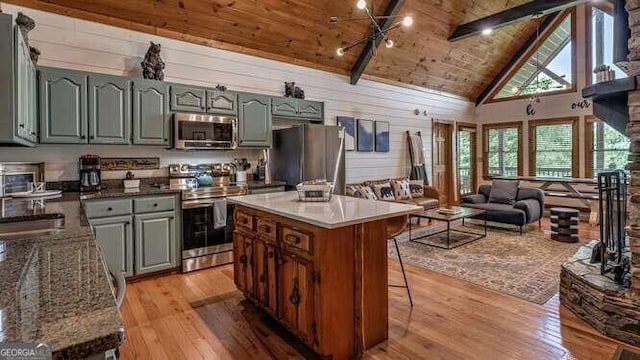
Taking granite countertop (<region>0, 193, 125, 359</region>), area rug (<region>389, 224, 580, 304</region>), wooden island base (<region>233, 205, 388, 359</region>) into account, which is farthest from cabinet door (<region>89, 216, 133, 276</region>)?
area rug (<region>389, 224, 580, 304</region>)

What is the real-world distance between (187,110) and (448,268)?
3.59 meters

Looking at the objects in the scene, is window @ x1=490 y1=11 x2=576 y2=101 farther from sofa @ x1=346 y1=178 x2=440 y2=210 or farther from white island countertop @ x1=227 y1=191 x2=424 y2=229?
white island countertop @ x1=227 y1=191 x2=424 y2=229

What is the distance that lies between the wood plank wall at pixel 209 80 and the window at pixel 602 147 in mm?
3263

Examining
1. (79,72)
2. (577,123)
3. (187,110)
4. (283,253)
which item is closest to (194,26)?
(187,110)

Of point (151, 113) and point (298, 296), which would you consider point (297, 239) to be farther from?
point (151, 113)

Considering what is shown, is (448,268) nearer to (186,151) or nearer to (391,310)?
(391,310)

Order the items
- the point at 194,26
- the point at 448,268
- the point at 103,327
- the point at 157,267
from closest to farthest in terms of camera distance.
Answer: the point at 103,327 → the point at 157,267 → the point at 448,268 → the point at 194,26

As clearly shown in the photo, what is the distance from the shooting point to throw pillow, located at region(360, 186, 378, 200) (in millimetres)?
5629

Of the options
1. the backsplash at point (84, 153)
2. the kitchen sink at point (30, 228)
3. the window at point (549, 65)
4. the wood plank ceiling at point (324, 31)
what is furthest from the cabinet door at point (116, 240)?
the window at point (549, 65)

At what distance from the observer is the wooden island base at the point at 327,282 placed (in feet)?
6.91

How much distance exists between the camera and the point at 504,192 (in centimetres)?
635

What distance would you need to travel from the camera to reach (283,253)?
2.41 m

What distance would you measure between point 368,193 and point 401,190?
1.07 metres

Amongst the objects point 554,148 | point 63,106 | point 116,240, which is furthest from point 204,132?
point 554,148
